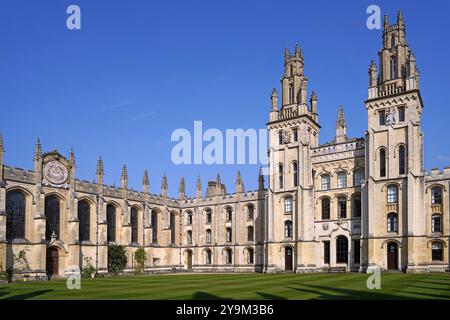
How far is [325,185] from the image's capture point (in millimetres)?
51750

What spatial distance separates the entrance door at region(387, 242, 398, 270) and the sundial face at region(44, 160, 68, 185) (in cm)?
3322

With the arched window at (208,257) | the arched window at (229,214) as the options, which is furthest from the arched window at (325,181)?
the arched window at (208,257)

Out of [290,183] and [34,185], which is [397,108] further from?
[34,185]

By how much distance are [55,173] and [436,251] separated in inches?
1500

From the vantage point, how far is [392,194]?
45.6 meters

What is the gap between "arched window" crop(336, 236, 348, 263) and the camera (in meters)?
48.8

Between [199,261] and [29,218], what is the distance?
2514 centimetres

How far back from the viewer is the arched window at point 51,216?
4638 cm

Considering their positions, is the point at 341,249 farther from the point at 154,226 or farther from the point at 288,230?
the point at 154,226

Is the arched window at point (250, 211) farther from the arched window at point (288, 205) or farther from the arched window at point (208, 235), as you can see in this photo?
the arched window at point (288, 205)

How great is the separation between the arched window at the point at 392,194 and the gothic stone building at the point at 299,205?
101 millimetres

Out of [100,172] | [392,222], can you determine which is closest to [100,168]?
[100,172]
